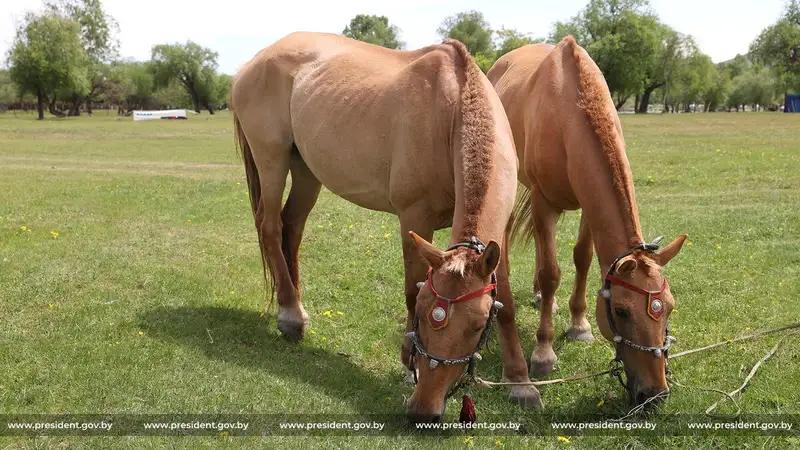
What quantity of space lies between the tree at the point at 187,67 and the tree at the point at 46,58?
26.0 m

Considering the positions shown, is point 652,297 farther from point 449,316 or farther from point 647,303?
point 449,316

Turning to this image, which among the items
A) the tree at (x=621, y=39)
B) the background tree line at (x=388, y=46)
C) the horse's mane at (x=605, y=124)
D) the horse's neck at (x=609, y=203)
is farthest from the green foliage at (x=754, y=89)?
the horse's neck at (x=609, y=203)

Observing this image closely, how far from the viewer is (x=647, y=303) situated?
145 inches

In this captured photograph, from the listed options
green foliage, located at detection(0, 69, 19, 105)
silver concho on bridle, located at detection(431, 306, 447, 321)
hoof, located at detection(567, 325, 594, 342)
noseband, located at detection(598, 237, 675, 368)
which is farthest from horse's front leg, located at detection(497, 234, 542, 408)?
green foliage, located at detection(0, 69, 19, 105)

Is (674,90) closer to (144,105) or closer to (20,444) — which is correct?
(144,105)

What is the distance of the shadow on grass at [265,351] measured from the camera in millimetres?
4520

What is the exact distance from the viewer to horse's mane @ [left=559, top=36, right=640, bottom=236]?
4078 millimetres

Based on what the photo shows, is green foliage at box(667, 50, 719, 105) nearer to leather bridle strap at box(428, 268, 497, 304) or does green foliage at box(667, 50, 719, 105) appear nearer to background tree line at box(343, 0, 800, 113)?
background tree line at box(343, 0, 800, 113)

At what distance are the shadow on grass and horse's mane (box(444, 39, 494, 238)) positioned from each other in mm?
1428

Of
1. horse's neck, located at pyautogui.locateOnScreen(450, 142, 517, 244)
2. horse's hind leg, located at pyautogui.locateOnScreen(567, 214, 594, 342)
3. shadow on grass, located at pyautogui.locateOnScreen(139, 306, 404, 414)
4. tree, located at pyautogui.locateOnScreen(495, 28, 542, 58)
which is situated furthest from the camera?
tree, located at pyautogui.locateOnScreen(495, 28, 542, 58)

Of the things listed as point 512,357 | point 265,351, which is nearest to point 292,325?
point 265,351

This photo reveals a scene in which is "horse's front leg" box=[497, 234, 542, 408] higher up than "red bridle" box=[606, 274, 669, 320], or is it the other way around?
"red bridle" box=[606, 274, 669, 320]

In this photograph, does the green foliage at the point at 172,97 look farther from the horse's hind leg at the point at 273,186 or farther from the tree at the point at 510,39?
the horse's hind leg at the point at 273,186

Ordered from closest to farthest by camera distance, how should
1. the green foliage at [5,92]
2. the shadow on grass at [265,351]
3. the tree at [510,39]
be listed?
the shadow on grass at [265,351], the tree at [510,39], the green foliage at [5,92]
